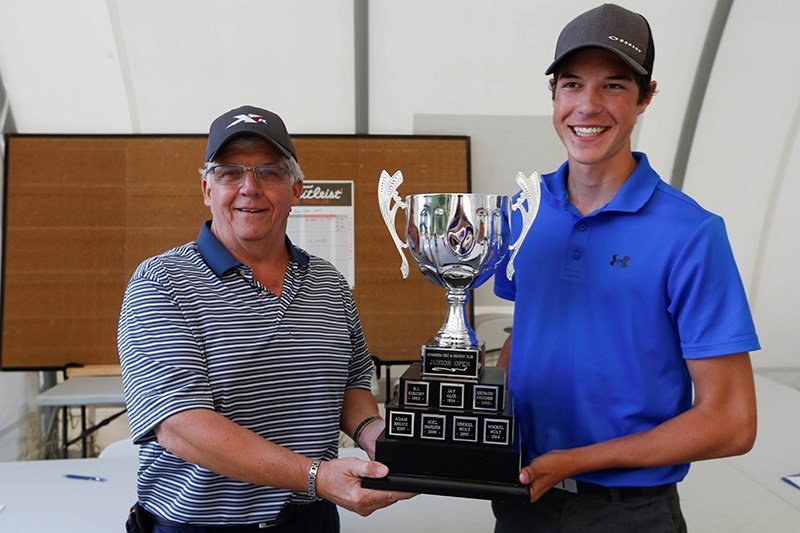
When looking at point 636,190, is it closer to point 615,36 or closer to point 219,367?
point 615,36

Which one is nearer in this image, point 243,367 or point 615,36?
point 615,36

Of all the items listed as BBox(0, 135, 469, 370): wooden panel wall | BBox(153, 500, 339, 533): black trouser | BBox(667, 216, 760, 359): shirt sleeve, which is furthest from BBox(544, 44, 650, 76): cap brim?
BBox(0, 135, 469, 370): wooden panel wall

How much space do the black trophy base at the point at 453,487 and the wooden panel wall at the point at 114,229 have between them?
2.54 meters

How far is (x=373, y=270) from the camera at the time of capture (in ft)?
12.2

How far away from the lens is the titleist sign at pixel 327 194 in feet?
12.2

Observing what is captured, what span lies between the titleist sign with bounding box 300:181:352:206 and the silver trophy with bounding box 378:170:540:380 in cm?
243

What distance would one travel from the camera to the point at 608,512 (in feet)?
3.92

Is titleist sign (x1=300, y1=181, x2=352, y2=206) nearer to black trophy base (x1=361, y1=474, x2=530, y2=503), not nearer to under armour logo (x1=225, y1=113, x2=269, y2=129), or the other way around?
under armour logo (x1=225, y1=113, x2=269, y2=129)

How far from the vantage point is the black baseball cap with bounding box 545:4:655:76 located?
1.12m

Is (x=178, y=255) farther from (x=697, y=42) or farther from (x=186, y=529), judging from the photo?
(x=697, y=42)

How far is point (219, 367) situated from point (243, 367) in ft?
0.16

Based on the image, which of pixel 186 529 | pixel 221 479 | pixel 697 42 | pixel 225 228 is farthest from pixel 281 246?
pixel 697 42

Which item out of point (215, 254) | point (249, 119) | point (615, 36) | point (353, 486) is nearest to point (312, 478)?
point (353, 486)

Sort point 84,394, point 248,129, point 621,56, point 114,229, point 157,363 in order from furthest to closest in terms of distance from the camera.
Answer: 1. point 114,229
2. point 84,394
3. point 248,129
4. point 157,363
5. point 621,56
